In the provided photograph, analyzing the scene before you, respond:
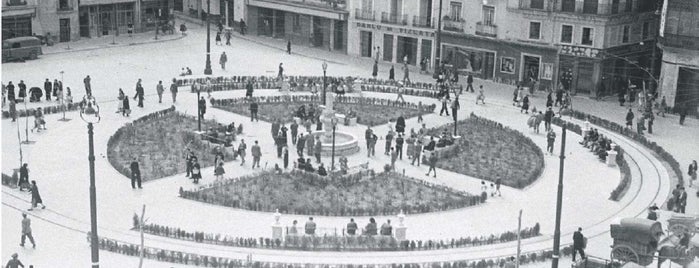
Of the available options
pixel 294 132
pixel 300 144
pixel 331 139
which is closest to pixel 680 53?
pixel 331 139

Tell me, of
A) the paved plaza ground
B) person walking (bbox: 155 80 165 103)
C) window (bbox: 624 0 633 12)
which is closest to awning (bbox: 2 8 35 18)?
the paved plaza ground

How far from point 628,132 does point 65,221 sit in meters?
30.4

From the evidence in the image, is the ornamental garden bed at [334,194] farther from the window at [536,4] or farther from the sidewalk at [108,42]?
the sidewalk at [108,42]

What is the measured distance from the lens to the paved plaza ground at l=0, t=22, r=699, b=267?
3350 cm

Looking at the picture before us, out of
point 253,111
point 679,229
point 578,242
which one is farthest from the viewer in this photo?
point 253,111

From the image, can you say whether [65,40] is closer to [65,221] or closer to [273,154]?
[273,154]

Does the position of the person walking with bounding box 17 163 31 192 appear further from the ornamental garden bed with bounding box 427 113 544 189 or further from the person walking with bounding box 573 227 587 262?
the person walking with bounding box 573 227 587 262

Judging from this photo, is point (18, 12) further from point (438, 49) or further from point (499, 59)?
point (499, 59)

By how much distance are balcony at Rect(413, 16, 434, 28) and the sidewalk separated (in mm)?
22083

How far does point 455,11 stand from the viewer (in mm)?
69500

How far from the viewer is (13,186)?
39906 millimetres

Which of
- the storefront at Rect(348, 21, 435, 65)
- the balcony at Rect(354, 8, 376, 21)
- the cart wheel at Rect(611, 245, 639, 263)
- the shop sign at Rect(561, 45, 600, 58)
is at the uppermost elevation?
the balcony at Rect(354, 8, 376, 21)

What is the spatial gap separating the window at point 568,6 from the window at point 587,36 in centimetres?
155

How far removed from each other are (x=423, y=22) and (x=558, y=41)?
36.1 feet
